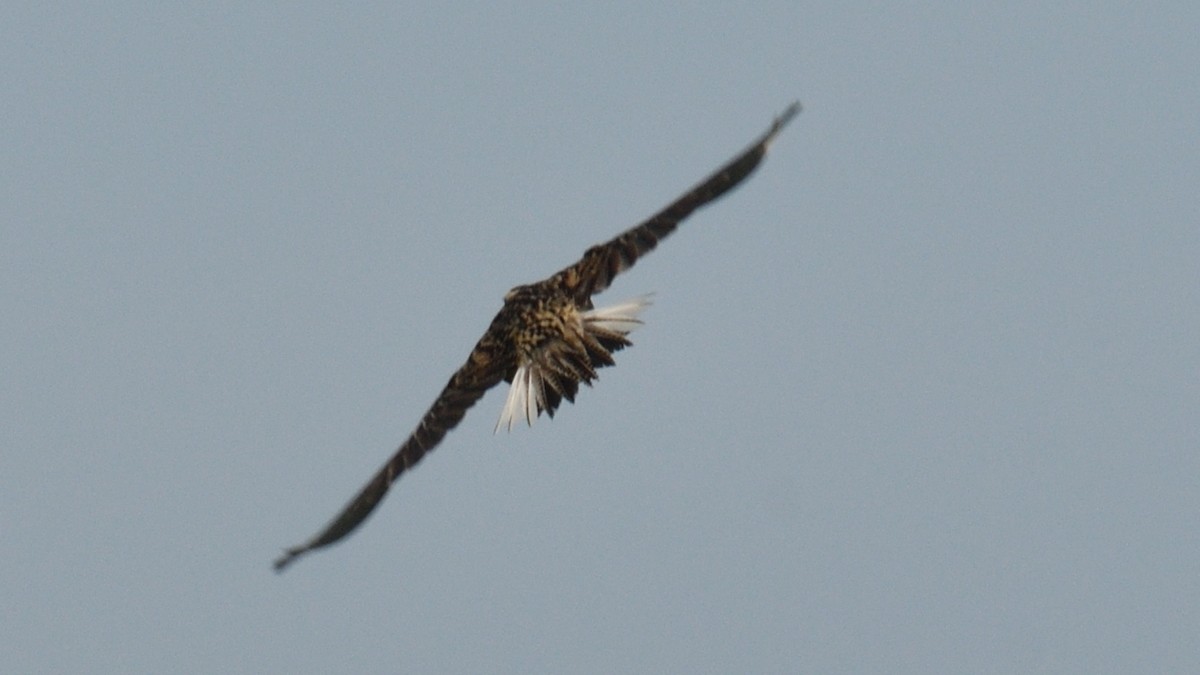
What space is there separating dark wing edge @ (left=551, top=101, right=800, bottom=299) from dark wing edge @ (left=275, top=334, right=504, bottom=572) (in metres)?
1.06

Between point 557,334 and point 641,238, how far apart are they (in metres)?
1.27

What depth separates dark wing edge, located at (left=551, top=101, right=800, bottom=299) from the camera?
1415 inches

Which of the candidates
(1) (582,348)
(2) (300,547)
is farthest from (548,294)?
(2) (300,547)

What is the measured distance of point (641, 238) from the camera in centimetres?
3619

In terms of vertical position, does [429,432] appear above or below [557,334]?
below

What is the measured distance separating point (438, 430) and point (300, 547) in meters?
1.94

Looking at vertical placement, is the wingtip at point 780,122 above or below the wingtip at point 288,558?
above

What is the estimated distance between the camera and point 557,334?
3584cm

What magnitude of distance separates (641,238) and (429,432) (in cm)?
279

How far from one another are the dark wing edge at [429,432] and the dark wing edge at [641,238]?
1.06 meters

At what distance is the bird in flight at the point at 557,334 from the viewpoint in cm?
3566

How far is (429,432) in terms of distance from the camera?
35562 mm

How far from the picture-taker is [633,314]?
36.1 metres

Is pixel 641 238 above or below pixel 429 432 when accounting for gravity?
above
